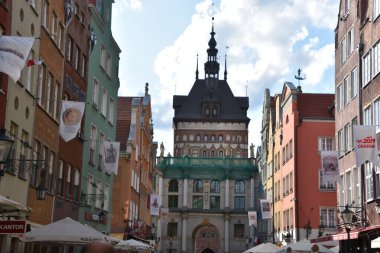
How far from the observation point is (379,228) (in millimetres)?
25938

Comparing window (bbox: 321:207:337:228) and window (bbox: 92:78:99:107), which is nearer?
window (bbox: 92:78:99:107)

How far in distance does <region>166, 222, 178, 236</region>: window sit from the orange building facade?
3210 cm

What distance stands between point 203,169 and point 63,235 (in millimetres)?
68060

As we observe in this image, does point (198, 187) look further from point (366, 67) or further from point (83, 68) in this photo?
point (366, 67)

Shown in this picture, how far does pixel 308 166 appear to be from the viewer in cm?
5034

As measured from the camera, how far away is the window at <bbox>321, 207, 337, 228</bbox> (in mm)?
48375

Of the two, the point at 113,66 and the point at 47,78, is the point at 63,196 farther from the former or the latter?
the point at 113,66

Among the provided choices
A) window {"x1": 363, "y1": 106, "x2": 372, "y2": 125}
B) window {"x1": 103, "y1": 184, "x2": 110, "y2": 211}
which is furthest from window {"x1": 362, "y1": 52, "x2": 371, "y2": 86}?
window {"x1": 103, "y1": 184, "x2": 110, "y2": 211}

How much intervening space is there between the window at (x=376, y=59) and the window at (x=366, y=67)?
2.62 ft

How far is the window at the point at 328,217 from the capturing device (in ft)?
159

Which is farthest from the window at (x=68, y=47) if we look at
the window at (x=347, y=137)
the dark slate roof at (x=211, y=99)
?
the dark slate roof at (x=211, y=99)

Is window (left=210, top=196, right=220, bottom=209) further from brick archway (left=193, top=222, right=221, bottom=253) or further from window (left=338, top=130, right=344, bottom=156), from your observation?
window (left=338, top=130, right=344, bottom=156)

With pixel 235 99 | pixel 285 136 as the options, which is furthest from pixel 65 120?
pixel 235 99

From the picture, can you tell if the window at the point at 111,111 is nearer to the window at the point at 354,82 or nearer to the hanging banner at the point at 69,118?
the window at the point at 354,82
